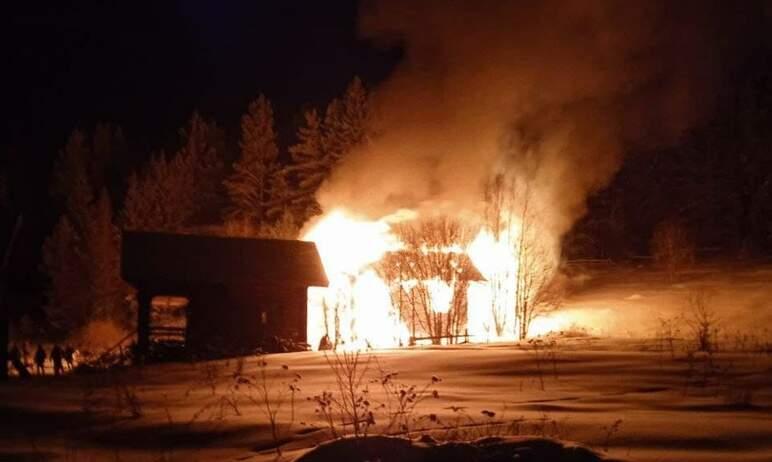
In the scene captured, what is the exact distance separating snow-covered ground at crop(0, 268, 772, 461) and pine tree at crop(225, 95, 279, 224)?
44343 mm

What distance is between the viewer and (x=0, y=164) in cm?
10100

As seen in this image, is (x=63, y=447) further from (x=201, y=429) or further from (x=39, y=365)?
(x=39, y=365)

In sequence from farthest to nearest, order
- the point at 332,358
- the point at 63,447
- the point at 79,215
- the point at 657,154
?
the point at 79,215
the point at 657,154
the point at 332,358
the point at 63,447

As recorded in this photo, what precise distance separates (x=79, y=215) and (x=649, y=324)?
51.1 meters

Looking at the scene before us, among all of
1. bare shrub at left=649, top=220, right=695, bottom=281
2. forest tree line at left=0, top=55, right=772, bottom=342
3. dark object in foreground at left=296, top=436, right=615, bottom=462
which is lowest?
dark object in foreground at left=296, top=436, right=615, bottom=462

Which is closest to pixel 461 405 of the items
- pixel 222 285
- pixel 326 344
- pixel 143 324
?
pixel 326 344

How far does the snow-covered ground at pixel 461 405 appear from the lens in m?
9.30

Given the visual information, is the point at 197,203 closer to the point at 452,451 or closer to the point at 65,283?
the point at 65,283

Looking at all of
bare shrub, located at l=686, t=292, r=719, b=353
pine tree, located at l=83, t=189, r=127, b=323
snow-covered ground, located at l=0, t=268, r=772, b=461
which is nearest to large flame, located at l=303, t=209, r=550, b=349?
bare shrub, located at l=686, t=292, r=719, b=353

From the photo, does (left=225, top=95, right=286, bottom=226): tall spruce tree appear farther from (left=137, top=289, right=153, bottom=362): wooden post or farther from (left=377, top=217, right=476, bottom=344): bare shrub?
(left=137, top=289, right=153, bottom=362): wooden post

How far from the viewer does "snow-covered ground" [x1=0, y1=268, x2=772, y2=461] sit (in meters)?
9.30

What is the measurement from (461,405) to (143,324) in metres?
18.7

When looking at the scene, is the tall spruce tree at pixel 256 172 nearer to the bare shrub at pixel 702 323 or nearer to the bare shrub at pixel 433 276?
the bare shrub at pixel 433 276

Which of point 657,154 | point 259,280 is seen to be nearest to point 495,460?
point 259,280
